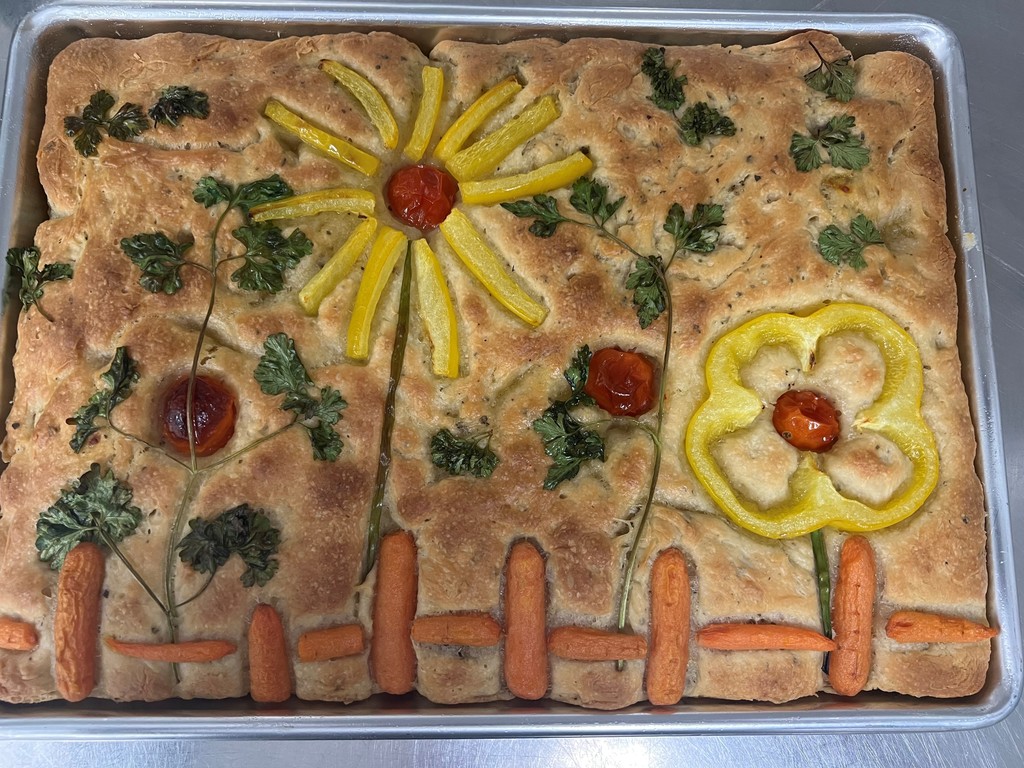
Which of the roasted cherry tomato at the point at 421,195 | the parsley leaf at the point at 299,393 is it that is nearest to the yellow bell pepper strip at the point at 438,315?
the roasted cherry tomato at the point at 421,195

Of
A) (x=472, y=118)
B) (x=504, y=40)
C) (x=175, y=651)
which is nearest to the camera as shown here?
(x=175, y=651)

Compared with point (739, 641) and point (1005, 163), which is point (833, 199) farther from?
point (739, 641)

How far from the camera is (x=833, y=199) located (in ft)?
10.4

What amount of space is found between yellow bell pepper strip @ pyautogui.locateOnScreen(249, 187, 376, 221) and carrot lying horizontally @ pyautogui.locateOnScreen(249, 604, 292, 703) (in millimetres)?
1529

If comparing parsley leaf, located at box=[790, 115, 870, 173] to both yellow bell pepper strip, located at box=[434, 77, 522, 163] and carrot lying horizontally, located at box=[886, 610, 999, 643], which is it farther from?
carrot lying horizontally, located at box=[886, 610, 999, 643]

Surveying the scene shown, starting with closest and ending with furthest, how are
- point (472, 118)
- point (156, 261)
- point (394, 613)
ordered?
point (394, 613) → point (156, 261) → point (472, 118)

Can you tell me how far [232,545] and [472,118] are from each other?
1.95m

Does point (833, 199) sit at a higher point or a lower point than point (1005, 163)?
lower

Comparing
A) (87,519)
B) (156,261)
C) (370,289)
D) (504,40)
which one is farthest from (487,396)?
(504,40)

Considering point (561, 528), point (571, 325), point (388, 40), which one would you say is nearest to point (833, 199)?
point (571, 325)

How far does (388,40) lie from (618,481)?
2.14m

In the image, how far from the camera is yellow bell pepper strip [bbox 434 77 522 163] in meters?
3.17

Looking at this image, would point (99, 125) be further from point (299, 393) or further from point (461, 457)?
point (461, 457)

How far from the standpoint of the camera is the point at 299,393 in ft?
9.56
